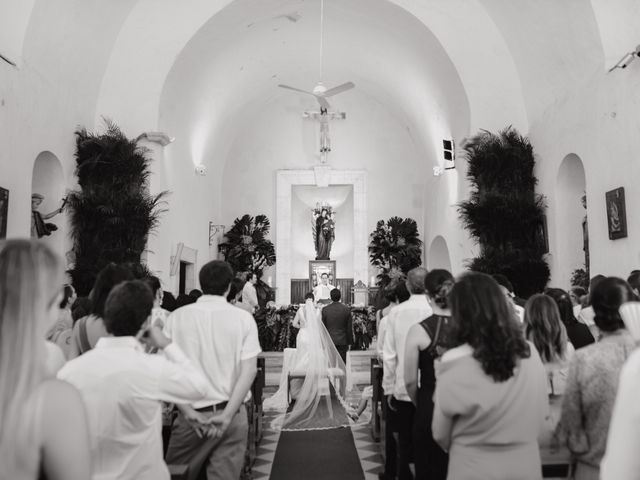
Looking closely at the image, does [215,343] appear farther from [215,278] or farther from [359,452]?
[359,452]

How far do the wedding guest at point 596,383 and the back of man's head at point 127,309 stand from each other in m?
1.77

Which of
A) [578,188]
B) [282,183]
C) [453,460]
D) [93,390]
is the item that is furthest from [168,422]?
[282,183]

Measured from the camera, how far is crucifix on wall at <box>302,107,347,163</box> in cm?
1574

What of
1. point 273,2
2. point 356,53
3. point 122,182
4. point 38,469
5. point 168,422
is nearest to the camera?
point 38,469

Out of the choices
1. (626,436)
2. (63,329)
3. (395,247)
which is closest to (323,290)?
(395,247)

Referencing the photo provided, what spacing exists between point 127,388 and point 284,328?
1128 cm

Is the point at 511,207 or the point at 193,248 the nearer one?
the point at 511,207

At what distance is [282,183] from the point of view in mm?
17500

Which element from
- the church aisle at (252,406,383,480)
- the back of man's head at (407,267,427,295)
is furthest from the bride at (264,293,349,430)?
the back of man's head at (407,267,427,295)

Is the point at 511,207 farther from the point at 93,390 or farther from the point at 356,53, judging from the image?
the point at 93,390

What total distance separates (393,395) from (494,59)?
25.8 ft

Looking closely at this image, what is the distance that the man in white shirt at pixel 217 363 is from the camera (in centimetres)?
331

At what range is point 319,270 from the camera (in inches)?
681

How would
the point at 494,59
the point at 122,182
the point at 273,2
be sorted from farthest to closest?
the point at 273,2, the point at 494,59, the point at 122,182
